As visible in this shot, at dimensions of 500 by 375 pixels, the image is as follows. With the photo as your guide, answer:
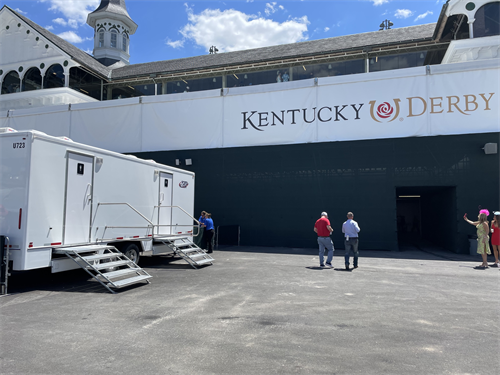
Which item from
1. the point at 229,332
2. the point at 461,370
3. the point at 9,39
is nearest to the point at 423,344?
the point at 461,370

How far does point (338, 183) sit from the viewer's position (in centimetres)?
1631

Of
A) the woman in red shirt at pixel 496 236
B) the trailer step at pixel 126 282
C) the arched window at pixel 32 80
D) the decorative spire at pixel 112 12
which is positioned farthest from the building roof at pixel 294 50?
the trailer step at pixel 126 282

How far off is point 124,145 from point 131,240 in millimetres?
11651

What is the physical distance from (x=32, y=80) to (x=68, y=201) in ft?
70.2

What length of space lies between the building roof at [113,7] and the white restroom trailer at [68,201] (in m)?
28.6

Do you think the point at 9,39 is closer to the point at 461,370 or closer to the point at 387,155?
the point at 387,155

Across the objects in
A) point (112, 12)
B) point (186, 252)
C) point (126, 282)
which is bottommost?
point (126, 282)

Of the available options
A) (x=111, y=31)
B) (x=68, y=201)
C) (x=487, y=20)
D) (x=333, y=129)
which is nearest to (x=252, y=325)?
(x=68, y=201)

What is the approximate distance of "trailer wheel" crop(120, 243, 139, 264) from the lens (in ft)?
30.9

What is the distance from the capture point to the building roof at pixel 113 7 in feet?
108

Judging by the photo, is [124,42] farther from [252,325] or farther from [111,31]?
[252,325]

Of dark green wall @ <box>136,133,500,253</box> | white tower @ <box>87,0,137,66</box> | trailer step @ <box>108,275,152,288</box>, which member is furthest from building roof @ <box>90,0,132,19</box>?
trailer step @ <box>108,275,152,288</box>

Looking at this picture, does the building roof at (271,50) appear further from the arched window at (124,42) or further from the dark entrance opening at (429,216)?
the dark entrance opening at (429,216)

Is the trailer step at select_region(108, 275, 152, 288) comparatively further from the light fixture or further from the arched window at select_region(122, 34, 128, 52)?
the arched window at select_region(122, 34, 128, 52)
